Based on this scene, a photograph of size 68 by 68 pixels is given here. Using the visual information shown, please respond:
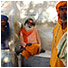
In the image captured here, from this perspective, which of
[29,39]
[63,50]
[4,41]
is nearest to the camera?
[63,50]

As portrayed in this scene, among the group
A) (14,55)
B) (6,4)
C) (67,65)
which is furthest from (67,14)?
(14,55)

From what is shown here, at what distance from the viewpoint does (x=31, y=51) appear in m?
2.40

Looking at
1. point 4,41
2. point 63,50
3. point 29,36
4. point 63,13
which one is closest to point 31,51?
point 29,36

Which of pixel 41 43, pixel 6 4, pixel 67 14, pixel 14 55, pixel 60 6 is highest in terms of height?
pixel 6 4

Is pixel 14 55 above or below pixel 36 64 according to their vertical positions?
above

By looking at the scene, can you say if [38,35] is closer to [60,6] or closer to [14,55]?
[14,55]

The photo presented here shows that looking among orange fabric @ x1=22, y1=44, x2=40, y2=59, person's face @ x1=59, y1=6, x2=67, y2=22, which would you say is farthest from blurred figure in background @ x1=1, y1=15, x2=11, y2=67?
person's face @ x1=59, y1=6, x2=67, y2=22

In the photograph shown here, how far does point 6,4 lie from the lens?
229cm

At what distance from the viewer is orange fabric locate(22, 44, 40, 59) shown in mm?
2400

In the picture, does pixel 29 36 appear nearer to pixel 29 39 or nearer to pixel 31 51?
pixel 29 39

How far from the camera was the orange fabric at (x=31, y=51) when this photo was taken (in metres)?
Answer: 2.40

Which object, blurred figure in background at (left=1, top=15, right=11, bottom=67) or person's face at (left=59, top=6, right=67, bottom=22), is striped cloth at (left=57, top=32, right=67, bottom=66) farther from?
blurred figure in background at (left=1, top=15, right=11, bottom=67)

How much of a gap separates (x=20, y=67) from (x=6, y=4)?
1.34 metres

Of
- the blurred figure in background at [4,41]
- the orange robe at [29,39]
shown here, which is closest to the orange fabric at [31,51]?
the orange robe at [29,39]
